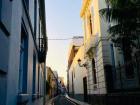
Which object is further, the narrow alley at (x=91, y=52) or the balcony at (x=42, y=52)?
the balcony at (x=42, y=52)

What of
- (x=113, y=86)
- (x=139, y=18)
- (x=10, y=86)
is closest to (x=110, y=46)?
(x=113, y=86)


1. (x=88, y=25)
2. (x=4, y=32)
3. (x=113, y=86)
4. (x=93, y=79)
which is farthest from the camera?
(x=88, y=25)

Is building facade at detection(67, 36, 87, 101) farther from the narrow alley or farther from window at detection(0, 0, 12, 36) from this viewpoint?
window at detection(0, 0, 12, 36)

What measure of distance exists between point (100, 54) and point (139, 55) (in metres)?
6.45

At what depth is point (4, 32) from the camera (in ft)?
11.3

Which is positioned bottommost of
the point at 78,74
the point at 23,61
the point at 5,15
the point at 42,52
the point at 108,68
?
the point at 23,61

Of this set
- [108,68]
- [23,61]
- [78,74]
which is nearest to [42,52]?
[108,68]

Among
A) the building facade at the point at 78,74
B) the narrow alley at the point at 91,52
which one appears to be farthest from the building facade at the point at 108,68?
the building facade at the point at 78,74

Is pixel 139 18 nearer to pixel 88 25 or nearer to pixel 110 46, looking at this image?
pixel 110 46

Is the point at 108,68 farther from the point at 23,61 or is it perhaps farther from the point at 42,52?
the point at 23,61

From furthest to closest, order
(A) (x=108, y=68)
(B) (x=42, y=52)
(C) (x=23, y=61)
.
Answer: (A) (x=108, y=68), (B) (x=42, y=52), (C) (x=23, y=61)

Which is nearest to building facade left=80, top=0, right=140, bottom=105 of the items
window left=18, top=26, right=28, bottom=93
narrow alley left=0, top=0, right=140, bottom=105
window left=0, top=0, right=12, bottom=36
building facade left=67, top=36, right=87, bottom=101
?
narrow alley left=0, top=0, right=140, bottom=105

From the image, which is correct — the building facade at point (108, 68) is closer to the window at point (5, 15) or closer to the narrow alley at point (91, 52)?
the narrow alley at point (91, 52)

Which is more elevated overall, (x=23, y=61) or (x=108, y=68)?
(x=108, y=68)
